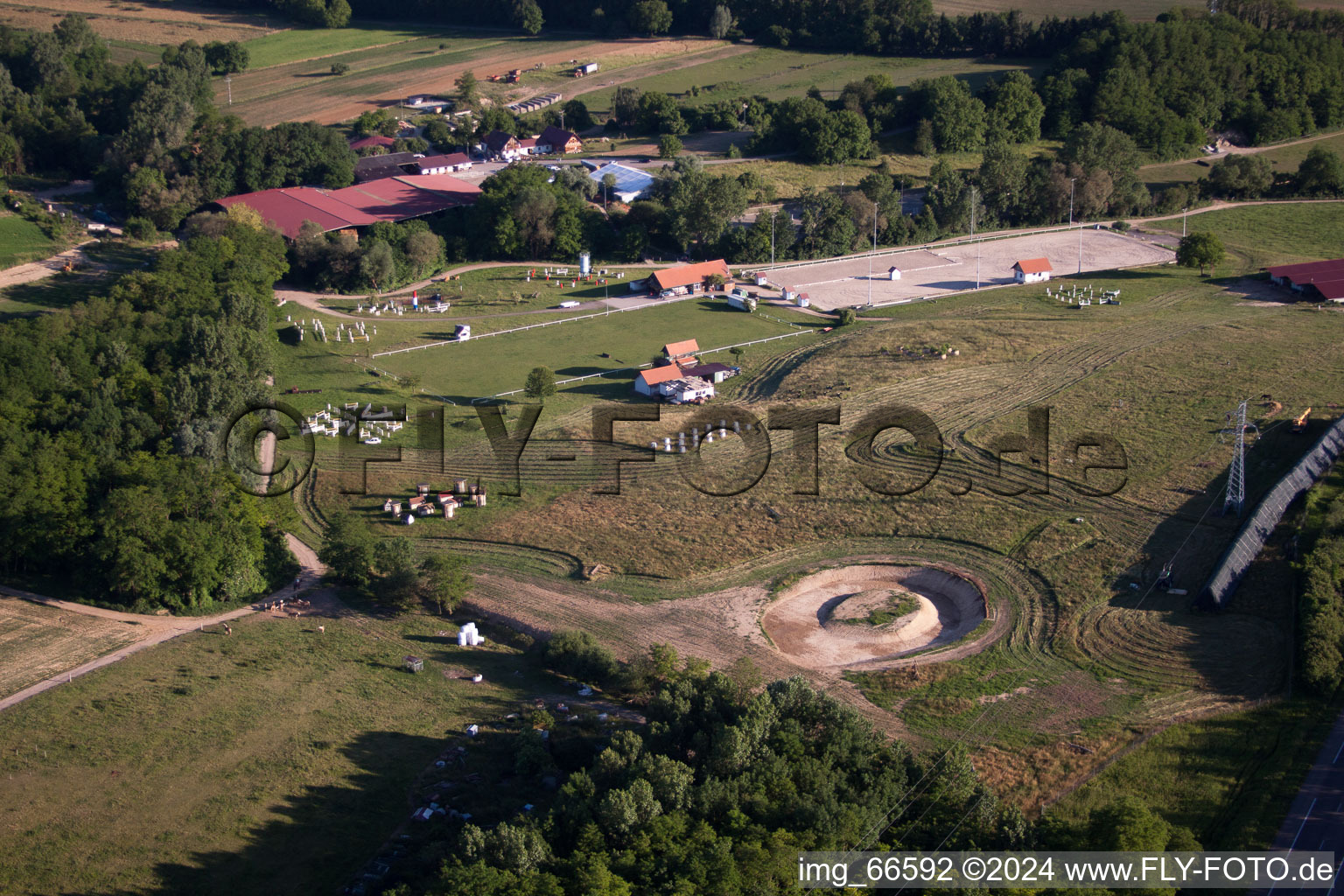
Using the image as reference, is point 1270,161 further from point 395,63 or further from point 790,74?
point 395,63

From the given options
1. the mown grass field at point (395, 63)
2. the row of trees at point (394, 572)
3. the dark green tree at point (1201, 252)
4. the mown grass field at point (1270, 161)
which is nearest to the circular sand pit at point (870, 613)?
the row of trees at point (394, 572)

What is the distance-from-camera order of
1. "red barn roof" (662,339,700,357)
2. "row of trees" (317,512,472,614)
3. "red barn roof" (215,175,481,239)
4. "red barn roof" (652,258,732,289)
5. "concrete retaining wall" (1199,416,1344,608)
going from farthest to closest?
"red barn roof" (215,175,481,239)
"red barn roof" (652,258,732,289)
"red barn roof" (662,339,700,357)
"row of trees" (317,512,472,614)
"concrete retaining wall" (1199,416,1344,608)

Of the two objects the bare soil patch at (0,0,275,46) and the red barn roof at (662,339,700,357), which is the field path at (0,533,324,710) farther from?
the bare soil patch at (0,0,275,46)

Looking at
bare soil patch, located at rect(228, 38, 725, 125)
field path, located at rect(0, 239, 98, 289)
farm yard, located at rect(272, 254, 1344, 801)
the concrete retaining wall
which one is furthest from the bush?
the concrete retaining wall

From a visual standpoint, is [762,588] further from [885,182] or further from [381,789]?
[885,182]

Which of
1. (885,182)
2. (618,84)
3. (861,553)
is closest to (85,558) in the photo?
(861,553)

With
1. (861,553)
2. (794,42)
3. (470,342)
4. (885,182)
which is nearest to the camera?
(861,553)

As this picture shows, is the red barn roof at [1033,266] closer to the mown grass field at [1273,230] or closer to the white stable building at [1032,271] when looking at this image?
the white stable building at [1032,271]
